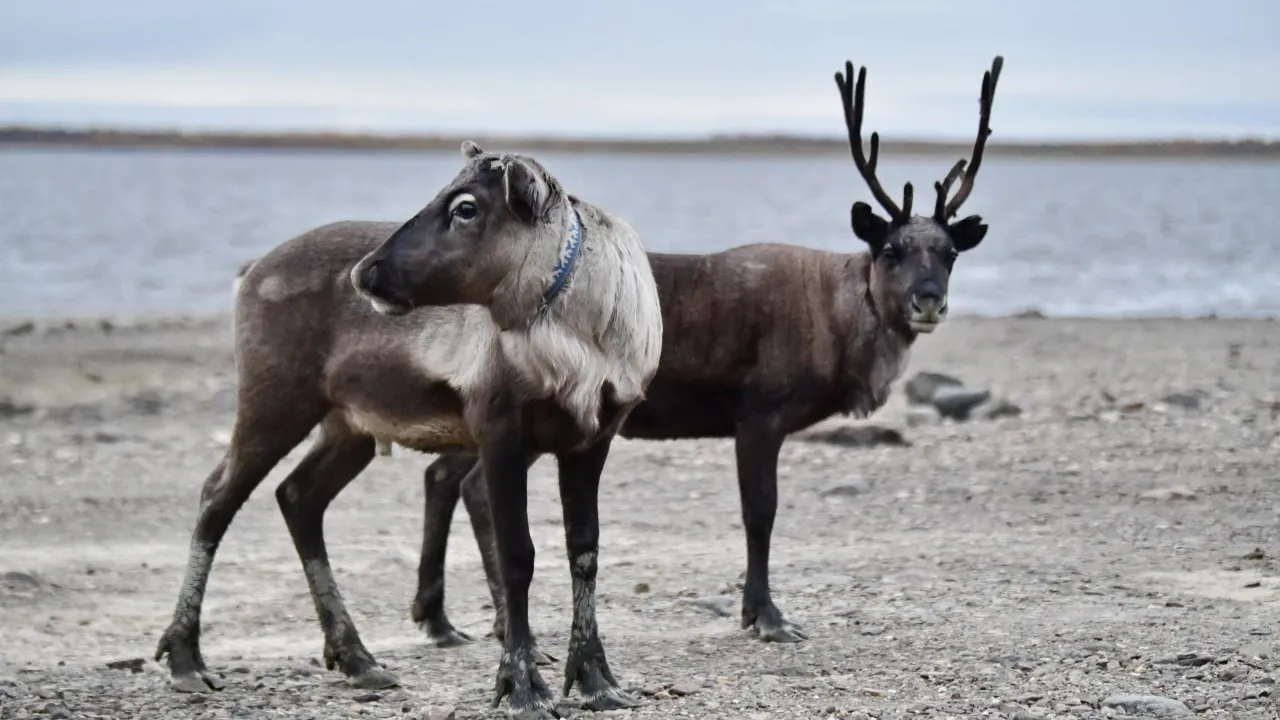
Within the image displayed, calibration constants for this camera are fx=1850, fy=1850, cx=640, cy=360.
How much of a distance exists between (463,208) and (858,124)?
12.6ft

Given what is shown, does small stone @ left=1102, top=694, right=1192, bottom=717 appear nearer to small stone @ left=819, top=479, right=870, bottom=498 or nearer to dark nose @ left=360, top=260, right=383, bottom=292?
dark nose @ left=360, top=260, right=383, bottom=292

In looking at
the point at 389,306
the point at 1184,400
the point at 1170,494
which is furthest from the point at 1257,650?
the point at 1184,400

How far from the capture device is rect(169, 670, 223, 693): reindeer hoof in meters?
8.14

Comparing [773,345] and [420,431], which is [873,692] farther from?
[773,345]

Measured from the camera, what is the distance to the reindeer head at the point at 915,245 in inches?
379

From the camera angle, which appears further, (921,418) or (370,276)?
(921,418)

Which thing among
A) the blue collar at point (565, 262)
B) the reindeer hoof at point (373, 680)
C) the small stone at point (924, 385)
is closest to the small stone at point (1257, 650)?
the blue collar at point (565, 262)

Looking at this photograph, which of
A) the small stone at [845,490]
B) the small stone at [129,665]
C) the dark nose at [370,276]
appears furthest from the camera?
A: the small stone at [845,490]

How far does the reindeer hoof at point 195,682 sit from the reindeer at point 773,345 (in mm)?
1509

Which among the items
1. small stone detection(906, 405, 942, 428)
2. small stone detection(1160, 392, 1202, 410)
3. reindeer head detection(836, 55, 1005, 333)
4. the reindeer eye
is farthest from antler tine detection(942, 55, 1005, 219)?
small stone detection(1160, 392, 1202, 410)

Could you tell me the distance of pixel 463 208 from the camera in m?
7.36

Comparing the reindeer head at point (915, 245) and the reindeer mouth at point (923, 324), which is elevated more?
the reindeer head at point (915, 245)

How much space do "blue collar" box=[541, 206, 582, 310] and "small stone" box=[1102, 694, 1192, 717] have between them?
8.94ft

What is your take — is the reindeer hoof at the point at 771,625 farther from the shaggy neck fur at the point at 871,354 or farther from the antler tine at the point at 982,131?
the antler tine at the point at 982,131
